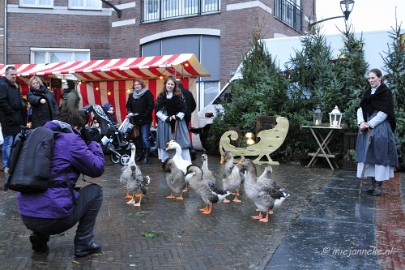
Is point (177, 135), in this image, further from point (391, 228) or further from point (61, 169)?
point (61, 169)

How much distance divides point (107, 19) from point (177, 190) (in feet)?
52.5

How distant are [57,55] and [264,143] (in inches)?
536

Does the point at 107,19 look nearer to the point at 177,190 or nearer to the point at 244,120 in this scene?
the point at 244,120

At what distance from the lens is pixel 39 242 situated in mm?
4551

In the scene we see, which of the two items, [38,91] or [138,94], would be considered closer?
[38,91]

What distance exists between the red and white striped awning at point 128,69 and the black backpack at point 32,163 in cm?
820

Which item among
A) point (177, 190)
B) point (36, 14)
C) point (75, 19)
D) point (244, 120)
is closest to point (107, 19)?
point (75, 19)

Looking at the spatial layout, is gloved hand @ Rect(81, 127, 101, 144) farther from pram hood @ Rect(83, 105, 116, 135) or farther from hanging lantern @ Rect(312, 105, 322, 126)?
hanging lantern @ Rect(312, 105, 322, 126)

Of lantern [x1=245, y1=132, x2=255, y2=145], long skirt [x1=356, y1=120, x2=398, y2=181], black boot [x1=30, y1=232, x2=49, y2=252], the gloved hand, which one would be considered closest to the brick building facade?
lantern [x1=245, y1=132, x2=255, y2=145]

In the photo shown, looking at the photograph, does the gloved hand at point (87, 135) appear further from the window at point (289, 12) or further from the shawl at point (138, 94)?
the window at point (289, 12)

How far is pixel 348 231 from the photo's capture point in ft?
18.2

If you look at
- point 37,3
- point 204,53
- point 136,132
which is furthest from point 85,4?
point 136,132

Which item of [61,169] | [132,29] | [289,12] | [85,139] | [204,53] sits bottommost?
[61,169]

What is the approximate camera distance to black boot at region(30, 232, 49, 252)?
4.50 meters
